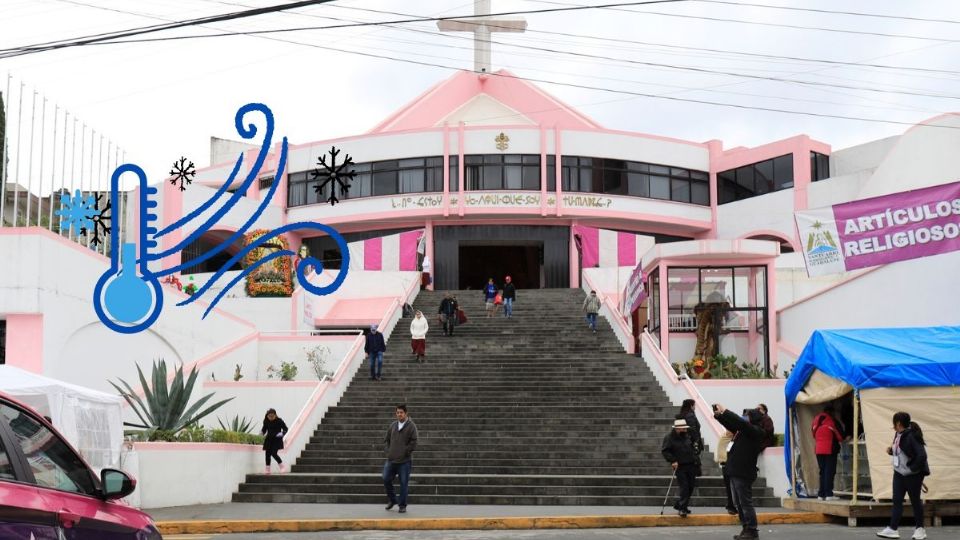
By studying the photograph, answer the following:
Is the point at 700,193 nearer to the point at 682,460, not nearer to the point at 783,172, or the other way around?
the point at 783,172

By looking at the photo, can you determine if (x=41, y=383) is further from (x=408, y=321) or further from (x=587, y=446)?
(x=408, y=321)

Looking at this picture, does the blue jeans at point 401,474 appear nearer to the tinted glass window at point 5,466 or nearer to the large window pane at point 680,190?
the tinted glass window at point 5,466

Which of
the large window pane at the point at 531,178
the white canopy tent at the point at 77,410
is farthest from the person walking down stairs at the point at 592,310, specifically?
the white canopy tent at the point at 77,410

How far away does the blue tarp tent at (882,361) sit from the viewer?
1358cm

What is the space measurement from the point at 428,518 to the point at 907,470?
5.97m

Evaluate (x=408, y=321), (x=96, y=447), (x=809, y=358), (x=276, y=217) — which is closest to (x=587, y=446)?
(x=809, y=358)

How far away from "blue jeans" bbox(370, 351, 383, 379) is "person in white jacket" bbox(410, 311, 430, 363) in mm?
1434

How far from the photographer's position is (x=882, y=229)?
74.5 ft

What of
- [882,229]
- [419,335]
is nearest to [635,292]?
[419,335]

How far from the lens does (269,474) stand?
1816 cm

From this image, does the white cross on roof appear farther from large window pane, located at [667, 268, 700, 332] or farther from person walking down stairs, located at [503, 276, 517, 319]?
large window pane, located at [667, 268, 700, 332]

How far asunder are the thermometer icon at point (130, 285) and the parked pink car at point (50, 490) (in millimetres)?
16856

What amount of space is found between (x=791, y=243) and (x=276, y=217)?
20278 millimetres

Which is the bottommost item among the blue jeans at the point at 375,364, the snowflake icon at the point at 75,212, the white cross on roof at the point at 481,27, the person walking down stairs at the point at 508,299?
the blue jeans at the point at 375,364
